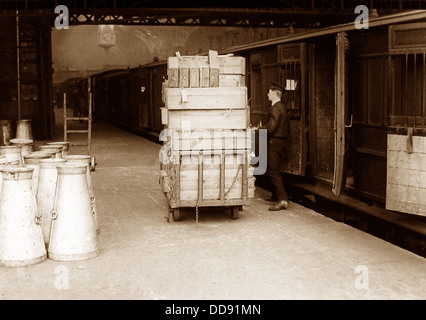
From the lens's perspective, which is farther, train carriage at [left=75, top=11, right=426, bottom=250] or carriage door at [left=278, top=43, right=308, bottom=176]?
carriage door at [left=278, top=43, right=308, bottom=176]

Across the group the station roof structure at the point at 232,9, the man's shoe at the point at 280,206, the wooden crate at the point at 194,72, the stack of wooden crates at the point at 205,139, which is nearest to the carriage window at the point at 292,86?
the man's shoe at the point at 280,206

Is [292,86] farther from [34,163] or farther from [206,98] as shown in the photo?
[34,163]

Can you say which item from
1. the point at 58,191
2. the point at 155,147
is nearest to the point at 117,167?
the point at 155,147

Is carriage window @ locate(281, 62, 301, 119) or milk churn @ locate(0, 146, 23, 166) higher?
carriage window @ locate(281, 62, 301, 119)

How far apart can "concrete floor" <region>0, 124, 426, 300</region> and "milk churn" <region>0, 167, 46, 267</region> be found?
0.50ft

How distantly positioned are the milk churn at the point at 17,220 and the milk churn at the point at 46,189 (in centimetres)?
47

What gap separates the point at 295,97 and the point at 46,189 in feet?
18.1

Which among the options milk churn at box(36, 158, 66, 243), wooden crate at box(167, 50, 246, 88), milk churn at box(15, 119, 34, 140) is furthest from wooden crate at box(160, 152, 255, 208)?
milk churn at box(15, 119, 34, 140)

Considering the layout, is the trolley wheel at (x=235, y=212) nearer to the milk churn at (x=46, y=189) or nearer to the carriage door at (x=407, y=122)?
the carriage door at (x=407, y=122)

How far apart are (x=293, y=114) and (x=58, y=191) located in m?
5.58

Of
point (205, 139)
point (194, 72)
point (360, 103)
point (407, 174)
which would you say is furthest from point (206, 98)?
point (407, 174)

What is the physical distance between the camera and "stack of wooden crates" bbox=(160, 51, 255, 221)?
7.94 m

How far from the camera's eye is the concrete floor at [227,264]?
5.43 m

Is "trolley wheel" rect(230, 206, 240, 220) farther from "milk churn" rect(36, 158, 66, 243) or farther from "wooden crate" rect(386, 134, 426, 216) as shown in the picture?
"milk churn" rect(36, 158, 66, 243)
